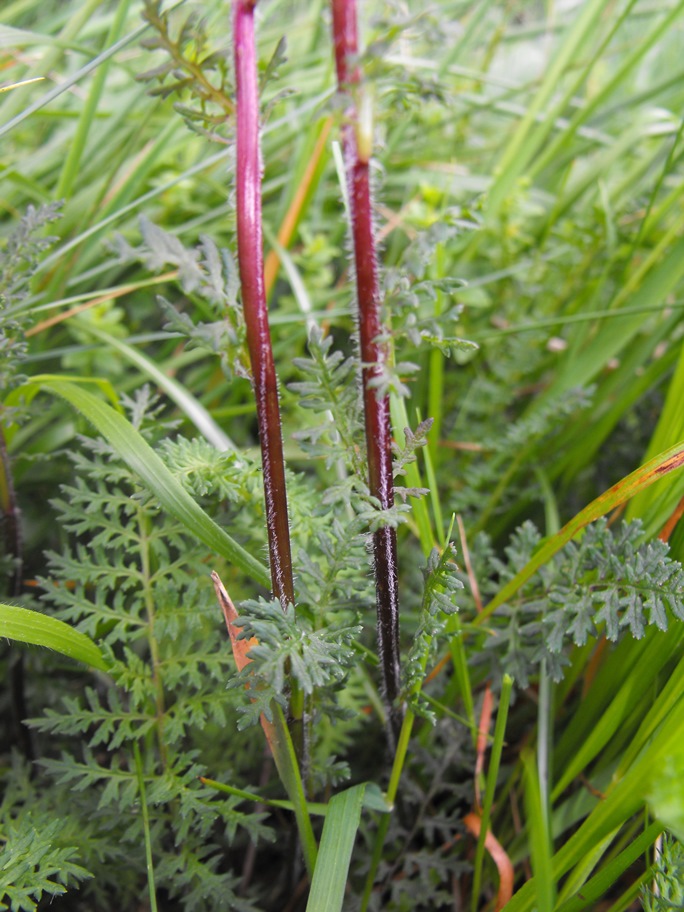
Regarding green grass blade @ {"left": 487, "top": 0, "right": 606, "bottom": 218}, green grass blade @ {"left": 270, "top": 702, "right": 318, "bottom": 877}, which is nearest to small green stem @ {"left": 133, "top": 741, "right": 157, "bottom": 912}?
green grass blade @ {"left": 270, "top": 702, "right": 318, "bottom": 877}

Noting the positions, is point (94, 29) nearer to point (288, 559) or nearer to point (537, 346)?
point (537, 346)

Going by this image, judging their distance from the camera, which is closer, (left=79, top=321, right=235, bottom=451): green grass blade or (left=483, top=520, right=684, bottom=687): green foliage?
(left=483, top=520, right=684, bottom=687): green foliage

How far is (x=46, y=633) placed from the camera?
767 millimetres

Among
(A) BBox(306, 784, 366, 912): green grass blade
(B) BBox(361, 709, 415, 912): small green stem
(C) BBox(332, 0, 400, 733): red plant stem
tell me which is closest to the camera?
(C) BBox(332, 0, 400, 733): red plant stem

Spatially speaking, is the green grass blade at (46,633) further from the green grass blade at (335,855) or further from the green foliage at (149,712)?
the green grass blade at (335,855)

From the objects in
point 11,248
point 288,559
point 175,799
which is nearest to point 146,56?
point 11,248

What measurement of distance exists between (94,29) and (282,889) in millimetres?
1737

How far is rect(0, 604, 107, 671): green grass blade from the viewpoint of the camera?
0.74 meters

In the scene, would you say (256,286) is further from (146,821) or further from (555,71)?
(555,71)

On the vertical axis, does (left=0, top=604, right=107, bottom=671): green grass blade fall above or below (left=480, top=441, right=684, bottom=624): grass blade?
below

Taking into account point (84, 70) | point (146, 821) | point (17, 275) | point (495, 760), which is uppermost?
point (84, 70)

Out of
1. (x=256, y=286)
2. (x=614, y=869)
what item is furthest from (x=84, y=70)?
(x=614, y=869)

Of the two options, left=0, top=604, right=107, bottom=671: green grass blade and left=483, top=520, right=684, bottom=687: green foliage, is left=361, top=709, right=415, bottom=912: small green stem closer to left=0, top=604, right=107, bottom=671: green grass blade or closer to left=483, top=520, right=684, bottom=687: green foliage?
left=483, top=520, right=684, bottom=687: green foliage

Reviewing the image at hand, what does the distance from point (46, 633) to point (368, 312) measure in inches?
18.5
